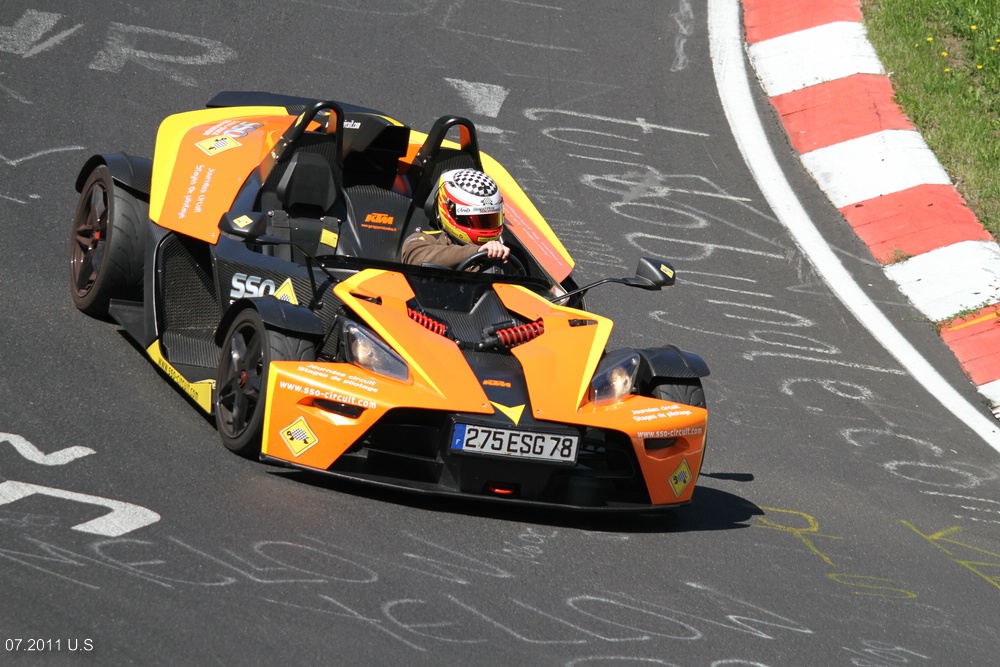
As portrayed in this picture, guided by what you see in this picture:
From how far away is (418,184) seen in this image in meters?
7.58

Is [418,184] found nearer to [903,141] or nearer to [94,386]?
[94,386]

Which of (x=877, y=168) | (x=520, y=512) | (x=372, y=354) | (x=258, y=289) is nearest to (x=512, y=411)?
(x=520, y=512)

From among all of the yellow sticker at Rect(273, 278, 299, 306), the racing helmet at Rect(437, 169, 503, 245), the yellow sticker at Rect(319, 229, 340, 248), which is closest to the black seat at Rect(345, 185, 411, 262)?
the yellow sticker at Rect(319, 229, 340, 248)

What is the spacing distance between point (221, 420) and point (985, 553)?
3.56 m

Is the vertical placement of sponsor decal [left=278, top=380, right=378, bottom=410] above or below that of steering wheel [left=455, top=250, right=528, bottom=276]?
below

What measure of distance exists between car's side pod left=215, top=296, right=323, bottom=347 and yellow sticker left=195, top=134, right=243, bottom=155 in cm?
167

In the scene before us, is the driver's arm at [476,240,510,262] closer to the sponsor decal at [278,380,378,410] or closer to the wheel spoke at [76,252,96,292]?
the sponsor decal at [278,380,378,410]

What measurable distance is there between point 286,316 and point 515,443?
1.11 metres

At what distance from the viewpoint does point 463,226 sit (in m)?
6.92

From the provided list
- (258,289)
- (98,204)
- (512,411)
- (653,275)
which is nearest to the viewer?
(512,411)

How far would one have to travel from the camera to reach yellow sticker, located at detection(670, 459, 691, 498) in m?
5.92

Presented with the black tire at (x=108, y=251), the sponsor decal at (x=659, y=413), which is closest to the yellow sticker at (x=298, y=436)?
the sponsor decal at (x=659, y=413)

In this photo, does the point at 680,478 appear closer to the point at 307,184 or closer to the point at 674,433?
the point at 674,433

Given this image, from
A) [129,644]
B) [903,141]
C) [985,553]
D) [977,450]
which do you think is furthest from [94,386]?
[903,141]
